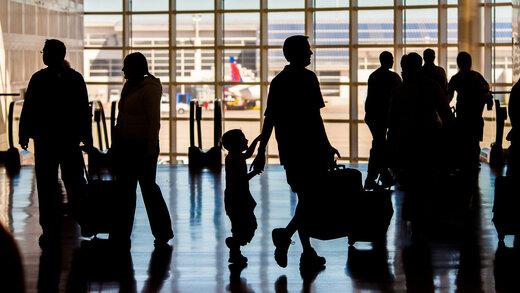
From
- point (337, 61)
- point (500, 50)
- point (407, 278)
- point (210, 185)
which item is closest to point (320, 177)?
point (407, 278)

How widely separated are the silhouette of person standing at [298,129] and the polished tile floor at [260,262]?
457 mm

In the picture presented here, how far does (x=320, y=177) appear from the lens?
6.33 m

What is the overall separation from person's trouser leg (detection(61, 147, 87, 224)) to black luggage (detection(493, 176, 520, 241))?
10.4 feet

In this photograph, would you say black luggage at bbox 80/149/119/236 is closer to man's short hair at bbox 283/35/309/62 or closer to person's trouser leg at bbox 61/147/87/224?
person's trouser leg at bbox 61/147/87/224

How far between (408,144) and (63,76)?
2684mm

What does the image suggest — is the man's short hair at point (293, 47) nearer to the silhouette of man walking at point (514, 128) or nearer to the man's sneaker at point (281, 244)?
the man's sneaker at point (281, 244)

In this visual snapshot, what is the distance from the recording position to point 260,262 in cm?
686

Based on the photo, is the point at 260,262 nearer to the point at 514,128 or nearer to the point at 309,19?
the point at 514,128

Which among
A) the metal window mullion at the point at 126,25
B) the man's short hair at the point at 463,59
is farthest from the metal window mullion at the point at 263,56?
the man's short hair at the point at 463,59

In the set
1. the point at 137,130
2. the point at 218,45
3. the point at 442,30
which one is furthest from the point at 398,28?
the point at 137,130

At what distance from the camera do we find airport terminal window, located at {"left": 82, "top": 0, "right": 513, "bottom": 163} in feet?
72.0

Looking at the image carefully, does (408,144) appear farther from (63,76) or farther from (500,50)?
(500,50)

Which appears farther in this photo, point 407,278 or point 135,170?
point 135,170

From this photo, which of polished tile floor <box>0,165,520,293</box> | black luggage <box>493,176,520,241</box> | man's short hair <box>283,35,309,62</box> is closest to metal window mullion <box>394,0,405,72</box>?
polished tile floor <box>0,165,520,293</box>
